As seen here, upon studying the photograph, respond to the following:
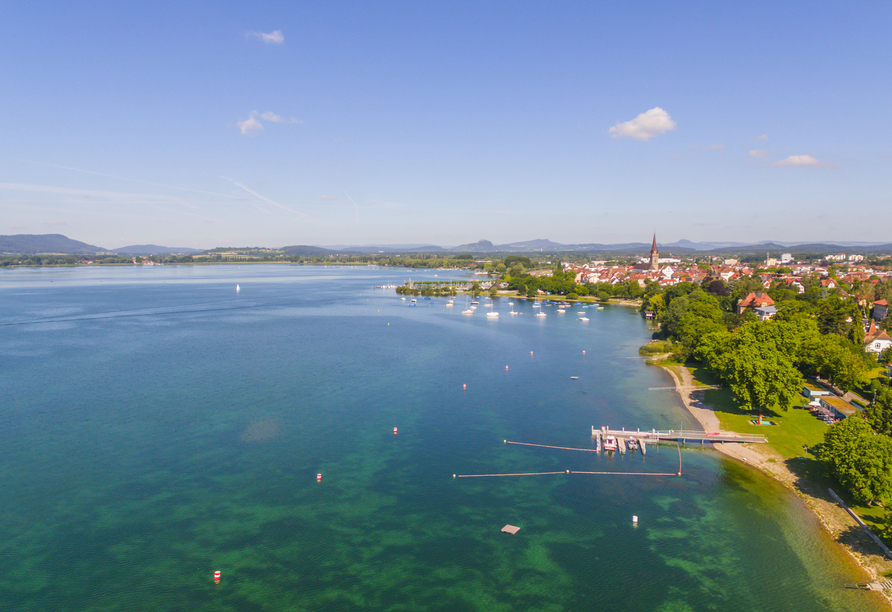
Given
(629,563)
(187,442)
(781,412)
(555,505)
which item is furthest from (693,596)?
(187,442)

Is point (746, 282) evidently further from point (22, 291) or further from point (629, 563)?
point (22, 291)

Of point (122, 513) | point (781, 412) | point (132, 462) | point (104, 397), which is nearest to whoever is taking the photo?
point (122, 513)

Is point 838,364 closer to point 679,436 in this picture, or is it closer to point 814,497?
point 679,436

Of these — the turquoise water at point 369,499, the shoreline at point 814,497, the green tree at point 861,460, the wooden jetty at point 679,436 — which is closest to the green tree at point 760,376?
the shoreline at point 814,497

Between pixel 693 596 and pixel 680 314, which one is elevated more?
pixel 680 314

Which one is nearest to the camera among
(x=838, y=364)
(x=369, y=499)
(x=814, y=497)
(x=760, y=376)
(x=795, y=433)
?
(x=814, y=497)

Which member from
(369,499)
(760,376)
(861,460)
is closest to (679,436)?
(760,376)

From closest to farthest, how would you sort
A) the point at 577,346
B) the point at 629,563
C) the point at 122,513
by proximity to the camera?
the point at 629,563
the point at 122,513
the point at 577,346
